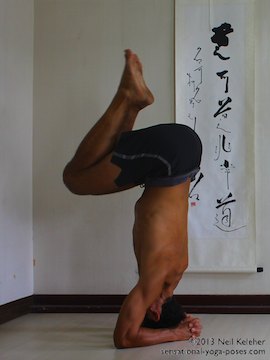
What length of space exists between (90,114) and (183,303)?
126 cm

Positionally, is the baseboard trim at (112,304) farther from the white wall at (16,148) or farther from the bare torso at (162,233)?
the bare torso at (162,233)

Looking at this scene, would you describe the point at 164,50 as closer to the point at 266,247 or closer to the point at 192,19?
the point at 192,19

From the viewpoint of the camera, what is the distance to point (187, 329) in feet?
8.14

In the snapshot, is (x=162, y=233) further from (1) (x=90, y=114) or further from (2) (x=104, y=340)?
(1) (x=90, y=114)

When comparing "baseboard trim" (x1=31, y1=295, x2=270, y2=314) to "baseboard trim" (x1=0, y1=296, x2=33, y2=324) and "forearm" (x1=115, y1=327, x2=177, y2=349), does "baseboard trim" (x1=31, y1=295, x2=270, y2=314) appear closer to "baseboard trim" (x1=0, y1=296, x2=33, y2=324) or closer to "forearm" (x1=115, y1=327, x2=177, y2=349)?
"baseboard trim" (x1=0, y1=296, x2=33, y2=324)

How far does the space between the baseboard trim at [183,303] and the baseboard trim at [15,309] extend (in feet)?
0.18

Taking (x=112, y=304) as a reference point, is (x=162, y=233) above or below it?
above

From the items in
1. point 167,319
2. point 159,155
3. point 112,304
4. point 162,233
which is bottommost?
point 112,304

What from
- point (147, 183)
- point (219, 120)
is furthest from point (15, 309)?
point (219, 120)

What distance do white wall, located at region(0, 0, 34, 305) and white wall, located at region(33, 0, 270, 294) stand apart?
81 mm

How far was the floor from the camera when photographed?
225 cm

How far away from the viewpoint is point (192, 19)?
337 cm

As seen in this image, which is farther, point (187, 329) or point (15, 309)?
point (15, 309)

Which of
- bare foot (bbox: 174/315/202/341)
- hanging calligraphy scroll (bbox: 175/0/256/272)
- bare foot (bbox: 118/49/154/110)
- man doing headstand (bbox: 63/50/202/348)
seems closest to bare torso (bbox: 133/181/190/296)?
man doing headstand (bbox: 63/50/202/348)
